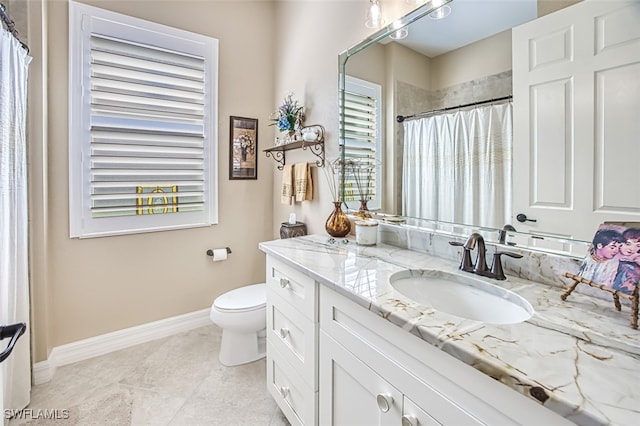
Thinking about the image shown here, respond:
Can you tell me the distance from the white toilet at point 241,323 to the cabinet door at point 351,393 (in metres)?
0.89

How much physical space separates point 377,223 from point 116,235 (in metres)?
1.86

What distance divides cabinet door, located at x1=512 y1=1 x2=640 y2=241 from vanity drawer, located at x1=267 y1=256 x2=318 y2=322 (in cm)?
84

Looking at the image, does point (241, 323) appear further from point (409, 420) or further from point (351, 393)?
point (409, 420)

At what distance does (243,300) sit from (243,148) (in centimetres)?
132

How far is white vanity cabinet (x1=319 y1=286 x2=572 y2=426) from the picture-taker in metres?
0.65

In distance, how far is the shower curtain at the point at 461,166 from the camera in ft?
4.03

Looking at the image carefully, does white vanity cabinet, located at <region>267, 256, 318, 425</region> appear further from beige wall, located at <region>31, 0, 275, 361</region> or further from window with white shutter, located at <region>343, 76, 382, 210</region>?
beige wall, located at <region>31, 0, 275, 361</region>

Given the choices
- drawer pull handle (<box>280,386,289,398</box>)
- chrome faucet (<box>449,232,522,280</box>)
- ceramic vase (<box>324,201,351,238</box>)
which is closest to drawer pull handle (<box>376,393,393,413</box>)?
chrome faucet (<box>449,232,522,280</box>)

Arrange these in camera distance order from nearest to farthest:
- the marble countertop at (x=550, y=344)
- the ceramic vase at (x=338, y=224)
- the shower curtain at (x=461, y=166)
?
the marble countertop at (x=550, y=344) < the shower curtain at (x=461, y=166) < the ceramic vase at (x=338, y=224)

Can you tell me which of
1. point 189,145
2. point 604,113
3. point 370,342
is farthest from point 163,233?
point 604,113

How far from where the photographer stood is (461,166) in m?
1.39

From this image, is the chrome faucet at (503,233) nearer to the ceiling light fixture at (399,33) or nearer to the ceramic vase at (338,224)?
the ceramic vase at (338,224)

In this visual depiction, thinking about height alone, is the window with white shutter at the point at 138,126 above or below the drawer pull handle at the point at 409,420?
above

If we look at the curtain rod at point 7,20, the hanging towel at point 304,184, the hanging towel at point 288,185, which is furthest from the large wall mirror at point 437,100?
the curtain rod at point 7,20
